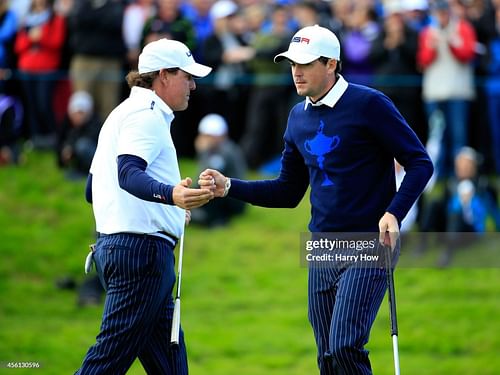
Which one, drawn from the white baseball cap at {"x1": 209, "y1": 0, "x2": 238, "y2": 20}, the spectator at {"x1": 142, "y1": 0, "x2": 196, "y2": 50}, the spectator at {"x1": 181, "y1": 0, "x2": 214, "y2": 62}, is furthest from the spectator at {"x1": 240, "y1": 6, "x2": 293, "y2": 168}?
the spectator at {"x1": 142, "y1": 0, "x2": 196, "y2": 50}

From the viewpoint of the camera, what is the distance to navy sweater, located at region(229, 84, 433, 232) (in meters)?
7.70

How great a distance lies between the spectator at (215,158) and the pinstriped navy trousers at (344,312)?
8.23 metres

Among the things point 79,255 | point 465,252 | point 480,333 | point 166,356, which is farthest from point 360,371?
point 79,255

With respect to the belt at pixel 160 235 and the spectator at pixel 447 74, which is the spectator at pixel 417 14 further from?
the belt at pixel 160 235

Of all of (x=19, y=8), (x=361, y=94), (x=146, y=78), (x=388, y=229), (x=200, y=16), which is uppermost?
(x=19, y=8)

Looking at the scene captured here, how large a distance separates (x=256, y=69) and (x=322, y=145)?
32.6ft

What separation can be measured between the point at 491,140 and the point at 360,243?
969 centimetres

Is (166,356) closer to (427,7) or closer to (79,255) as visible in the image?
(79,255)

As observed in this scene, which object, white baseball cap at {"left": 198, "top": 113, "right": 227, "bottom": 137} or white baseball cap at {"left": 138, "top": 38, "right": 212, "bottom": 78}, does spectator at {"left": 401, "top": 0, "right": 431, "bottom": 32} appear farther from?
white baseball cap at {"left": 138, "top": 38, "right": 212, "bottom": 78}

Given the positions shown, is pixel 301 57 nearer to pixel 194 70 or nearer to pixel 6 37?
pixel 194 70

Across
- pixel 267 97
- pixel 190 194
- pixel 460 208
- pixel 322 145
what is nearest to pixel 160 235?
pixel 190 194

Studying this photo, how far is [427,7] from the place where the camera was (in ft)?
55.4

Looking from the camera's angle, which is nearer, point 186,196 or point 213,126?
point 186,196

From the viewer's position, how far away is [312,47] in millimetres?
7836
